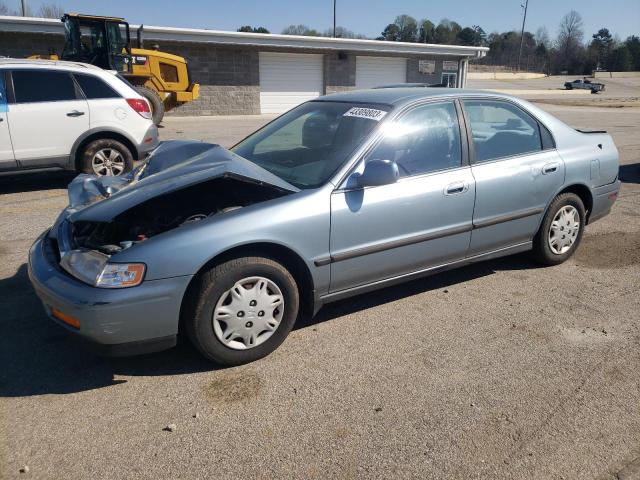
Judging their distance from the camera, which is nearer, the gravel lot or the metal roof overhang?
the gravel lot

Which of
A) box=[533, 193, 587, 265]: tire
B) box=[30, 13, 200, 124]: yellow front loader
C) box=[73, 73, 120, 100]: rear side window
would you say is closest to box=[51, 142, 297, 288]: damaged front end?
box=[533, 193, 587, 265]: tire

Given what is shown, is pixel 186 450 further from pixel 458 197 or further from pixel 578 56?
pixel 578 56

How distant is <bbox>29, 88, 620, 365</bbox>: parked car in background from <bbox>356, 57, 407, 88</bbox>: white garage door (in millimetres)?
24165

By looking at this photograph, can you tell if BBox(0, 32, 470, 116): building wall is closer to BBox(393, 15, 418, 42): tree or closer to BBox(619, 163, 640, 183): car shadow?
BBox(619, 163, 640, 183): car shadow

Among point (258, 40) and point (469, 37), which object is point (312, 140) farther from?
point (469, 37)

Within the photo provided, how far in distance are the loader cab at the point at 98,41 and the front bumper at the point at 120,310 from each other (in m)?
13.2

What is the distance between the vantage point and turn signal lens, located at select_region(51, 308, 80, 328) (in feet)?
9.26

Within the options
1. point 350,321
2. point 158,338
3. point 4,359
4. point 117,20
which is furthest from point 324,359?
point 117,20

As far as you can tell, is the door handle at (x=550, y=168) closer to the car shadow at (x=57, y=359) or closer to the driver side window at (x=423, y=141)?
the driver side window at (x=423, y=141)

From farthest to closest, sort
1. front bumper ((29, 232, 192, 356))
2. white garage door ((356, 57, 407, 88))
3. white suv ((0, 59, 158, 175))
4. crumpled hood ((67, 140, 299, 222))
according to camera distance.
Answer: white garage door ((356, 57, 407, 88))
white suv ((0, 59, 158, 175))
crumpled hood ((67, 140, 299, 222))
front bumper ((29, 232, 192, 356))

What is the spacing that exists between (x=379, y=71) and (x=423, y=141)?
26.0 meters

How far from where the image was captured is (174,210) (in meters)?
3.56

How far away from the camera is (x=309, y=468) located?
7.89 ft

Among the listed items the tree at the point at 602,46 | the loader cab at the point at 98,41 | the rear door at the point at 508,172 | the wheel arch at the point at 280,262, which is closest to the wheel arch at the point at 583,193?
the rear door at the point at 508,172
